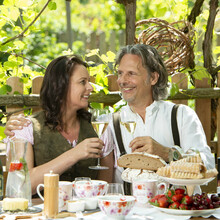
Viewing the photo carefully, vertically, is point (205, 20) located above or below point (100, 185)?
above

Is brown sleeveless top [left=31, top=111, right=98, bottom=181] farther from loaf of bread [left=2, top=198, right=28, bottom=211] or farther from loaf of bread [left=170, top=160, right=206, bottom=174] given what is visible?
loaf of bread [left=170, top=160, right=206, bottom=174]

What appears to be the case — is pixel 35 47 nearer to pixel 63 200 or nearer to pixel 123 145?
pixel 123 145

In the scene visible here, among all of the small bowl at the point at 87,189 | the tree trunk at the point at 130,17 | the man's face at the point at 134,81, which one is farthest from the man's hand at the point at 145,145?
the tree trunk at the point at 130,17

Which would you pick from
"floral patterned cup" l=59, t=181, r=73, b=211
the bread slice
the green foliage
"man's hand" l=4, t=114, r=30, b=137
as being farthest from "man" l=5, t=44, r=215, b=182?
"floral patterned cup" l=59, t=181, r=73, b=211

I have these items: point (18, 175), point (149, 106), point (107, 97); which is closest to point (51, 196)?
point (18, 175)

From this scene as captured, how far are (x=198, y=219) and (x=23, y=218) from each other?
701 mm

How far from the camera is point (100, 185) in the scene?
1936 millimetres

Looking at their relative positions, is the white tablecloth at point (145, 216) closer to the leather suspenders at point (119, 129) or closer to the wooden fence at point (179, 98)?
the leather suspenders at point (119, 129)

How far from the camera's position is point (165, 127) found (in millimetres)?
2861

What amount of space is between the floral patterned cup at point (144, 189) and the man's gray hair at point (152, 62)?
1.12 metres

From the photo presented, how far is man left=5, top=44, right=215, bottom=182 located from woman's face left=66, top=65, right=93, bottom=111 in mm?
232

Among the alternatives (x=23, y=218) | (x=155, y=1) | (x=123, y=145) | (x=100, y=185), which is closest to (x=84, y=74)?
(x=123, y=145)

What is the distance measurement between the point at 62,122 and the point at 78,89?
23 centimetres

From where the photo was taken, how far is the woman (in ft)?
8.72
